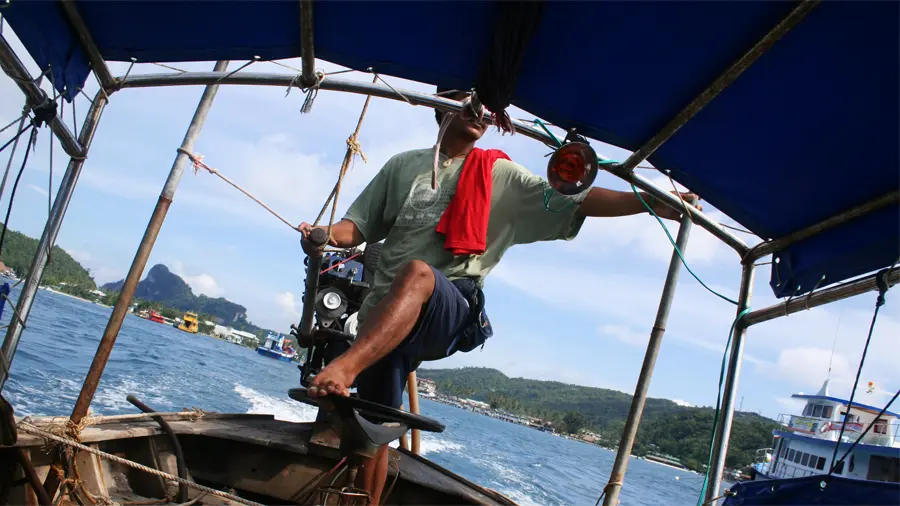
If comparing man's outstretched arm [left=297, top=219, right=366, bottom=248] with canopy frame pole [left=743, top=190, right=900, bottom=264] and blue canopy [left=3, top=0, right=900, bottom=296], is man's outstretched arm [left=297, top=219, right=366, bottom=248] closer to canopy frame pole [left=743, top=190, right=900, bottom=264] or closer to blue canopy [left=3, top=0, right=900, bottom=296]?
blue canopy [left=3, top=0, right=900, bottom=296]

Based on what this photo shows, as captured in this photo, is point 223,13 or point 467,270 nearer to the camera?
point 223,13

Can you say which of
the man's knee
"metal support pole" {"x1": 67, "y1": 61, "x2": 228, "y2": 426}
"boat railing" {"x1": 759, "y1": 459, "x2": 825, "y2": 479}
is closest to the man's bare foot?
the man's knee

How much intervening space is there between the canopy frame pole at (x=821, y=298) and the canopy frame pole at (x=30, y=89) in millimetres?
3257

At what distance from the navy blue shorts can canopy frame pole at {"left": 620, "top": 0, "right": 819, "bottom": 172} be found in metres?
0.92

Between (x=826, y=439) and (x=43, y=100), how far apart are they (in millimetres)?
28674

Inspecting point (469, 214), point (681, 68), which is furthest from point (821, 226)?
point (469, 214)

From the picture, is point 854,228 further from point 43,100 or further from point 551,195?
point 43,100

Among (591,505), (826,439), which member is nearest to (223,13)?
(591,505)

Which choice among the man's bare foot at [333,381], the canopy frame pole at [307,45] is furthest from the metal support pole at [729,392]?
the canopy frame pole at [307,45]

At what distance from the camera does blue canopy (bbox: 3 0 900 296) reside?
1.60 m

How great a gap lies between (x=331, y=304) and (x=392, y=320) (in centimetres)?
301

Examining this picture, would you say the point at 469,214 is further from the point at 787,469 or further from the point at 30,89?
the point at 787,469

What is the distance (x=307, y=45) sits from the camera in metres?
2.17

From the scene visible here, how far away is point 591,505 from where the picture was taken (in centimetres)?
1997
